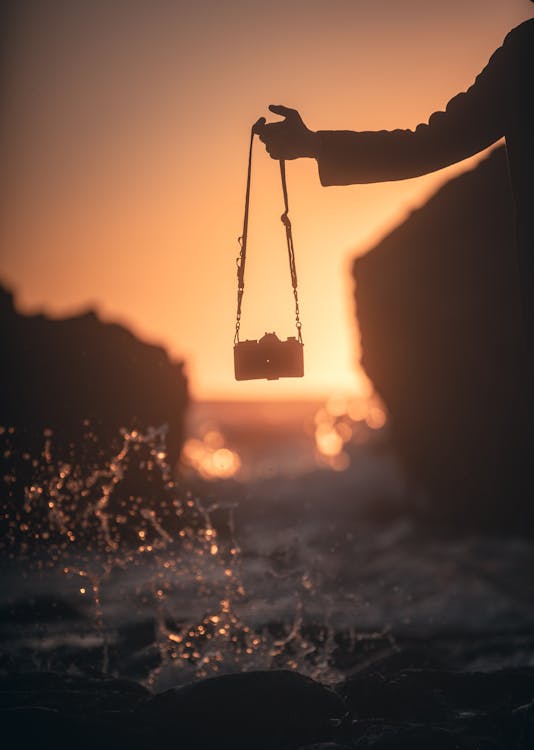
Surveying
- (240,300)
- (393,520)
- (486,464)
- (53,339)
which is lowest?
(393,520)

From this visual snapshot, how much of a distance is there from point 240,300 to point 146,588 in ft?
23.6

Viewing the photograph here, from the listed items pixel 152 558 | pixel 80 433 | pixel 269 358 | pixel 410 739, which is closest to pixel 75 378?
pixel 80 433

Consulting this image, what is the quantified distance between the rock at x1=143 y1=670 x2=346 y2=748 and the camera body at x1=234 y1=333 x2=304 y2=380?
6.03 feet

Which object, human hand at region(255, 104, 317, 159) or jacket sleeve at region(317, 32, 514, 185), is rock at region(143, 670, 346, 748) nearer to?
jacket sleeve at region(317, 32, 514, 185)

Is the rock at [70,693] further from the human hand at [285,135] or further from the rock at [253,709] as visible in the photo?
the human hand at [285,135]

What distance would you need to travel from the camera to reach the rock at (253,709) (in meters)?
4.73

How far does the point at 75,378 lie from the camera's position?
60.4ft

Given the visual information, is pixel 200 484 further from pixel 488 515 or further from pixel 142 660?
pixel 142 660

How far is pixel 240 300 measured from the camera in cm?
502

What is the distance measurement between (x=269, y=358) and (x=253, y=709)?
1.98m

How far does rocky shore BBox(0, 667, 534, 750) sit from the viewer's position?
452 cm

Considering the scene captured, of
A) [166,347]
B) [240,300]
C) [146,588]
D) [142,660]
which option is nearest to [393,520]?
[166,347]

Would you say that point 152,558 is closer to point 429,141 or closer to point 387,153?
point 387,153

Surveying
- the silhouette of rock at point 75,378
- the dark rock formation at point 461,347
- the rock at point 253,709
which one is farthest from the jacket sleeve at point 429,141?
the dark rock formation at point 461,347
